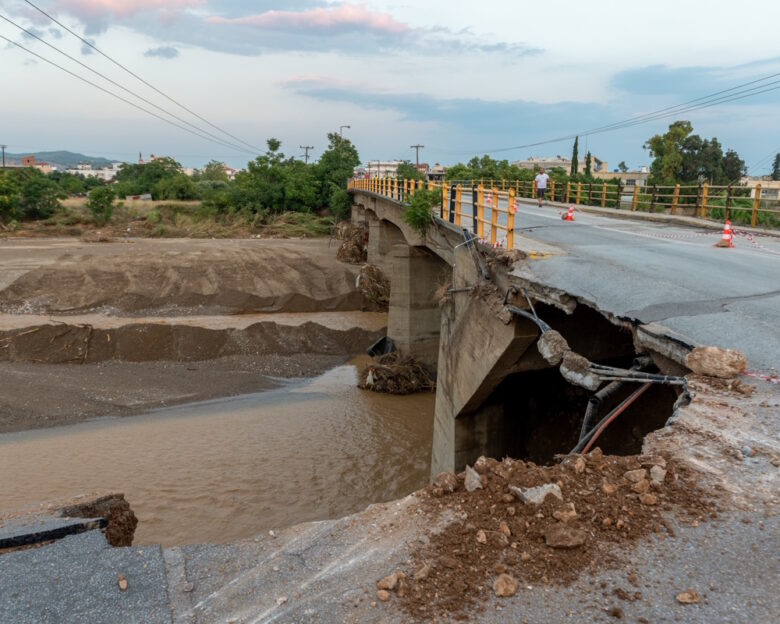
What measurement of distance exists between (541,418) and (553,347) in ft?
18.2

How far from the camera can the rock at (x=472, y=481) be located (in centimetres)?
437

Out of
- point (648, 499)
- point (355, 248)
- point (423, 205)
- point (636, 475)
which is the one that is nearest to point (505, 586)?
point (648, 499)

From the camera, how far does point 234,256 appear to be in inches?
1549

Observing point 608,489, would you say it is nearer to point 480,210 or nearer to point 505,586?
point 505,586

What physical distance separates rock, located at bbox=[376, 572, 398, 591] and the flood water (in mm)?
9113

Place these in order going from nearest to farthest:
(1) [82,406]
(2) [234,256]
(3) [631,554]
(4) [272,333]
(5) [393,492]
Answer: (3) [631,554] → (5) [393,492] → (1) [82,406] → (4) [272,333] → (2) [234,256]

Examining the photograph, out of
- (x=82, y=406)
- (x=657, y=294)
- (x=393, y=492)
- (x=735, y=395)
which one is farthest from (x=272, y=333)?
(x=735, y=395)

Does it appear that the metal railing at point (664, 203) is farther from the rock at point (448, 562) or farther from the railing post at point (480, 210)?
the rock at point (448, 562)

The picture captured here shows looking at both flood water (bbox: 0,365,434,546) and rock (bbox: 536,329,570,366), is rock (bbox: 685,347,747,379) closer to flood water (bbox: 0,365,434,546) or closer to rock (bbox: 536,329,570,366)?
rock (bbox: 536,329,570,366)

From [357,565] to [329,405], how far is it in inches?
629

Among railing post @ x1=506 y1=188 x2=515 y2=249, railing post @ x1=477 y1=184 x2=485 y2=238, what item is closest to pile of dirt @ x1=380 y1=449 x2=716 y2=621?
railing post @ x1=506 y1=188 x2=515 y2=249

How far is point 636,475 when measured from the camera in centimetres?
419

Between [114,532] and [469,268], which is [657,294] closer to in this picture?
[469,268]

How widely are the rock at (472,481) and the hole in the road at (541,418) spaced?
5.60 meters
